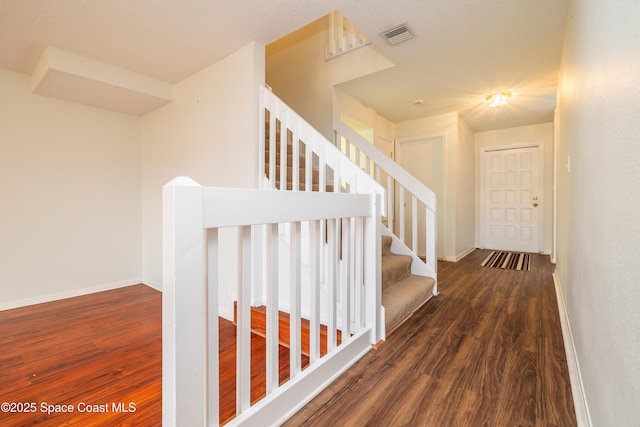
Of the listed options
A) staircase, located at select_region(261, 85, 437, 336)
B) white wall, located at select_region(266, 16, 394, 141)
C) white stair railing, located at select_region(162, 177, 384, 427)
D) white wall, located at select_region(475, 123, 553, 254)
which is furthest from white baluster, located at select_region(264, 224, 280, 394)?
white wall, located at select_region(475, 123, 553, 254)

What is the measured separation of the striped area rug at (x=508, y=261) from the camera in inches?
154

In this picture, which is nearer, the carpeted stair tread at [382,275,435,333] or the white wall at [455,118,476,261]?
the carpeted stair tread at [382,275,435,333]

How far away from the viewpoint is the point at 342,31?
10.9 ft

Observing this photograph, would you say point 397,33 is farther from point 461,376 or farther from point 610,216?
point 461,376

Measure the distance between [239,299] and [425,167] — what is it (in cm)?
426

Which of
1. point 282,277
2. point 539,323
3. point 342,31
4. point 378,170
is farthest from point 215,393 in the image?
point 342,31

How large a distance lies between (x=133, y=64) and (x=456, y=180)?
167 inches

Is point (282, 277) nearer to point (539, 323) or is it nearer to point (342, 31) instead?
point (539, 323)

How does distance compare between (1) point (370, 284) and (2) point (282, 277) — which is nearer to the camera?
(1) point (370, 284)

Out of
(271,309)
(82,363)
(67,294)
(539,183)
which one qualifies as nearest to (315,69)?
(271,309)

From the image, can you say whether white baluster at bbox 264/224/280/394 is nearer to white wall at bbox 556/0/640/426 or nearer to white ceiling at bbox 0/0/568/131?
white wall at bbox 556/0/640/426

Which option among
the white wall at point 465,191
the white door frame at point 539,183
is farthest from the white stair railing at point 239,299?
the white door frame at point 539,183

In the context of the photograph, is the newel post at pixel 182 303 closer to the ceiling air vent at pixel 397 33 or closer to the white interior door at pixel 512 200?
the ceiling air vent at pixel 397 33

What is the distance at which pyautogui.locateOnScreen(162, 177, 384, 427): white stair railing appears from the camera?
817 mm
